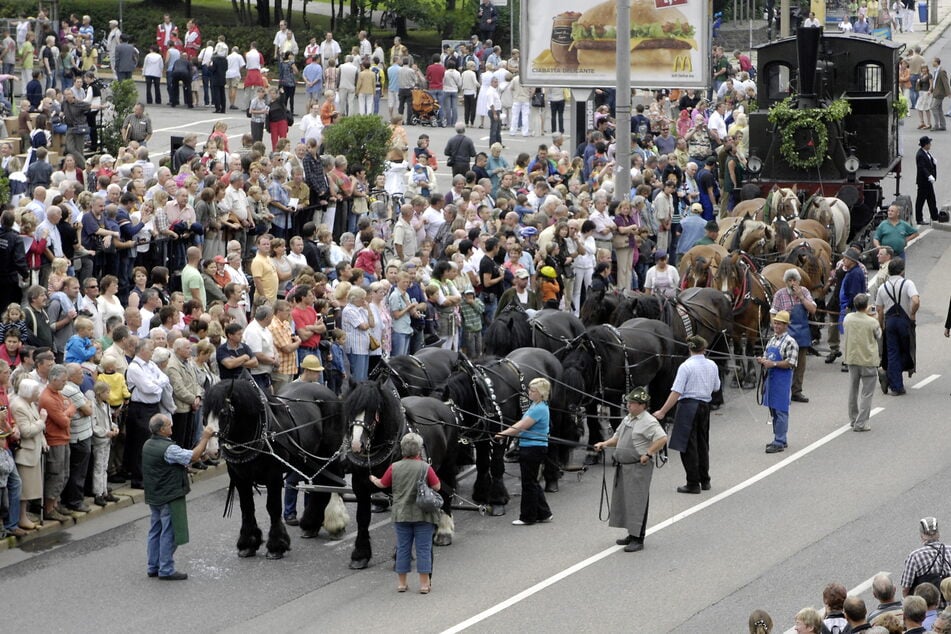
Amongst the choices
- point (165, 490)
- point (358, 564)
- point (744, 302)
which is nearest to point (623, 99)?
point (744, 302)

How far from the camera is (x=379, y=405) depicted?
14.2 metres

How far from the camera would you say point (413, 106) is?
3931cm

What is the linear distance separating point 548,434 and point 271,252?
208 inches

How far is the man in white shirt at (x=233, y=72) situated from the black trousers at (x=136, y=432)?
Answer: 22.5 m

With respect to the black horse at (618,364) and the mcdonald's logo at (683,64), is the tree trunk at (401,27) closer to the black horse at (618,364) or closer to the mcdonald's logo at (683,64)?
the mcdonald's logo at (683,64)

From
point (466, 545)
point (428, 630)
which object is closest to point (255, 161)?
point (466, 545)

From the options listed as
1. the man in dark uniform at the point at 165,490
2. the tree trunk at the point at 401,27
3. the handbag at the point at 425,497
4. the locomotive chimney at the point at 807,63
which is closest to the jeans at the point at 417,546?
the handbag at the point at 425,497

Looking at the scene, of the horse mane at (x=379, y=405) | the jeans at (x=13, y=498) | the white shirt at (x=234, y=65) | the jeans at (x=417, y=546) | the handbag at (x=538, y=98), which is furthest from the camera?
the handbag at (x=538, y=98)

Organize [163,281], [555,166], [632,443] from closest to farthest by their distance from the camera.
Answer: [632,443], [163,281], [555,166]

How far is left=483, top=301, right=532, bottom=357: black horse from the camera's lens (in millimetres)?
17969

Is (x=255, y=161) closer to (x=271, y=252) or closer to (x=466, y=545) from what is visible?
(x=271, y=252)

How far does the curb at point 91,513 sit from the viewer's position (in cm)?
1525

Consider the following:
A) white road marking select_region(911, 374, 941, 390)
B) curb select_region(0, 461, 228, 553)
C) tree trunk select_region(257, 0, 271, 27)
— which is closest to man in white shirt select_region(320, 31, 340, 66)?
tree trunk select_region(257, 0, 271, 27)

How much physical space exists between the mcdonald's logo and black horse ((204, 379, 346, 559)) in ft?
47.9
